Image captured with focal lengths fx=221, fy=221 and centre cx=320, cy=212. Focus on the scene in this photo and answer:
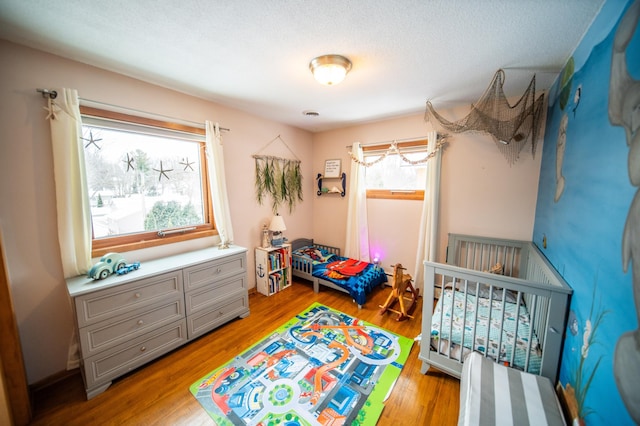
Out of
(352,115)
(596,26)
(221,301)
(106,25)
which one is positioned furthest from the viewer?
(352,115)

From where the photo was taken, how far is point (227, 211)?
2.52 metres

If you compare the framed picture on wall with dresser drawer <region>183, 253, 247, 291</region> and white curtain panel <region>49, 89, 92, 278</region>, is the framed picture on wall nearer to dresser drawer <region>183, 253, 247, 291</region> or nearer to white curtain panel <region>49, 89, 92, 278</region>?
dresser drawer <region>183, 253, 247, 291</region>

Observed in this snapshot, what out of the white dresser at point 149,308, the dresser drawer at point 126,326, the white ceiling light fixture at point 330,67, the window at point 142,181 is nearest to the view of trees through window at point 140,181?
the window at point 142,181

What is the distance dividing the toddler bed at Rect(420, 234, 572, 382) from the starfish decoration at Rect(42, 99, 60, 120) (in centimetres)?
282

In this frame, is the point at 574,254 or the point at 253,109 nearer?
the point at 574,254

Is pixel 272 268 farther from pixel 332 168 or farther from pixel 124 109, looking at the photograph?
pixel 124 109

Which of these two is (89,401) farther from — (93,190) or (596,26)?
(596,26)

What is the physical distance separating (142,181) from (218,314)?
4.81 feet

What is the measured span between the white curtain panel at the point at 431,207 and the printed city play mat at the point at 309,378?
1.14 metres

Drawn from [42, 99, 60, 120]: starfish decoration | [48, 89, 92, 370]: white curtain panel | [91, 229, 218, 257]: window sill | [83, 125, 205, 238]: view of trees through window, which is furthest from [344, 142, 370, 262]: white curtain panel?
[42, 99, 60, 120]: starfish decoration

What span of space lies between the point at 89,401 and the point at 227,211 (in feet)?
5.63

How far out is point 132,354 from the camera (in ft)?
5.52

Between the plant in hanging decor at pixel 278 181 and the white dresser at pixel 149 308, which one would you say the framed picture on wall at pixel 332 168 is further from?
the white dresser at pixel 149 308

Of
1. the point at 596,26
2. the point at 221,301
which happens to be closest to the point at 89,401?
the point at 221,301
